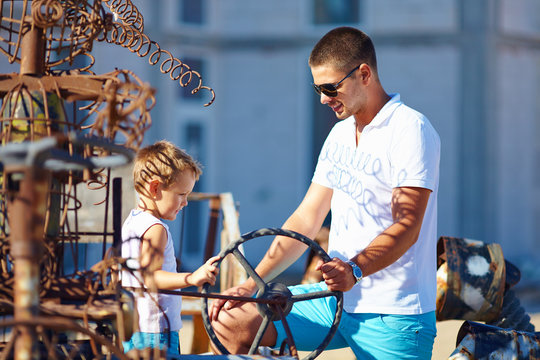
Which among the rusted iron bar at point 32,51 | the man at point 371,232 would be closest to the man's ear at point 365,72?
the man at point 371,232

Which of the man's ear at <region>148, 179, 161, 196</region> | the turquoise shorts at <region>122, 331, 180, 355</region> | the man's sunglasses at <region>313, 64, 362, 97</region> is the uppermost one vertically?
the man's sunglasses at <region>313, 64, 362, 97</region>

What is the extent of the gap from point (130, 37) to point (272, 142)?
6.87m

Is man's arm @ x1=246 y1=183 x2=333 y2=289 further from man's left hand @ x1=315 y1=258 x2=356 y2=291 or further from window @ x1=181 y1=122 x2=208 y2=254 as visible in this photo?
window @ x1=181 y1=122 x2=208 y2=254

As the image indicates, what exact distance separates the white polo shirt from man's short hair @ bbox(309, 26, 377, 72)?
21 centimetres

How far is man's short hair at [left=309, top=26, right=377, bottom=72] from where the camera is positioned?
2807mm

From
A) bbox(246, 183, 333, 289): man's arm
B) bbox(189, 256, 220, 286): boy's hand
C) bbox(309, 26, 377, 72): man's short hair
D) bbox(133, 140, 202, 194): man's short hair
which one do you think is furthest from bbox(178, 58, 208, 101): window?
bbox(189, 256, 220, 286): boy's hand

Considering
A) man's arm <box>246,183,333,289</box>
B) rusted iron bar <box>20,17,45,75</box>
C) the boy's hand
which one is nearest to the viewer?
rusted iron bar <box>20,17,45,75</box>

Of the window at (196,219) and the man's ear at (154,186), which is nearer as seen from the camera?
the man's ear at (154,186)

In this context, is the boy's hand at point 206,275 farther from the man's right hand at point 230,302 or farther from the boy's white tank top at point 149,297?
the man's right hand at point 230,302

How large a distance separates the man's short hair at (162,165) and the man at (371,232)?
1.60ft

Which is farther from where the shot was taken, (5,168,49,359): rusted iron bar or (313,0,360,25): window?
(313,0,360,25): window

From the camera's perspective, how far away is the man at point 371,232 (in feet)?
8.59

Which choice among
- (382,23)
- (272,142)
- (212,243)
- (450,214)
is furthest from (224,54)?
(212,243)

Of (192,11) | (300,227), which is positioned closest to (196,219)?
(192,11)
